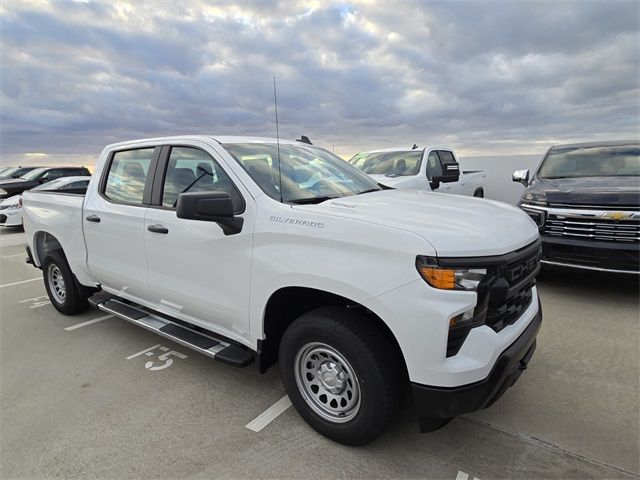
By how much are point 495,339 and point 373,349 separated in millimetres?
644

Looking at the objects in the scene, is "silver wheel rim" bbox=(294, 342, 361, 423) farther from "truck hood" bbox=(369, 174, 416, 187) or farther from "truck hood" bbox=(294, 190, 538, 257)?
"truck hood" bbox=(369, 174, 416, 187)

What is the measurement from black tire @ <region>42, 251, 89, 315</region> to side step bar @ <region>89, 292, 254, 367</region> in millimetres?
517

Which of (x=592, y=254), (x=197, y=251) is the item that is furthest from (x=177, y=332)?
(x=592, y=254)

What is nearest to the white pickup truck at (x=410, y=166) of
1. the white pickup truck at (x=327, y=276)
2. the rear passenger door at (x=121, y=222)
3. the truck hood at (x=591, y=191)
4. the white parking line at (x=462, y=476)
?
the truck hood at (x=591, y=191)

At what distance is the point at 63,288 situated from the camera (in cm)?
485

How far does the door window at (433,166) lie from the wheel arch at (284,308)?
6190 mm

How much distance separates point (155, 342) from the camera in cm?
413

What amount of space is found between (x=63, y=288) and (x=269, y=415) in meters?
3.42

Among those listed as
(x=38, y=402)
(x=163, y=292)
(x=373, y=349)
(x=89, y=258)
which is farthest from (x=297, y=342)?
(x=89, y=258)

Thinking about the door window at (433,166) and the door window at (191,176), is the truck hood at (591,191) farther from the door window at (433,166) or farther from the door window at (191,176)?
the door window at (191,176)

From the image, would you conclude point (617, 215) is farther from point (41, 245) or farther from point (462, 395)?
point (41, 245)

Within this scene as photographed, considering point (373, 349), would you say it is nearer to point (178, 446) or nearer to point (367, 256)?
point (367, 256)

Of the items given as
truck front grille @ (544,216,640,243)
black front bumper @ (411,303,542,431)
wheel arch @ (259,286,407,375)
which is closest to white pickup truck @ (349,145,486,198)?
truck front grille @ (544,216,640,243)

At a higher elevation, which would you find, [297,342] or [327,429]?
[297,342]
